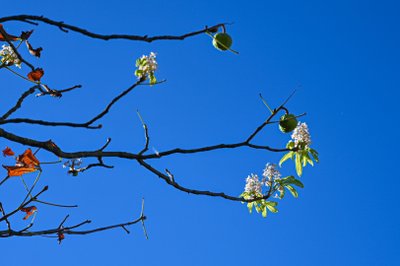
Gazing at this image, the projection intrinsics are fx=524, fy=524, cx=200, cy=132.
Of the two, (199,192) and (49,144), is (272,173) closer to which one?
(199,192)

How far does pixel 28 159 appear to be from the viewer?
8.54ft

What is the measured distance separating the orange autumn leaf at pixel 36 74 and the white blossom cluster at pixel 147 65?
22.1 inches

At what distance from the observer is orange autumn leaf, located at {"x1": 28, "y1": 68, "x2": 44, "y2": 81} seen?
9.13 feet

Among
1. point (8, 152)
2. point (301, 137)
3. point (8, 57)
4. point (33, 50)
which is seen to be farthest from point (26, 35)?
point (301, 137)

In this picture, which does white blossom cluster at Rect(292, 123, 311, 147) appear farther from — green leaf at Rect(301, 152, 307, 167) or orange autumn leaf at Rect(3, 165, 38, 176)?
orange autumn leaf at Rect(3, 165, 38, 176)

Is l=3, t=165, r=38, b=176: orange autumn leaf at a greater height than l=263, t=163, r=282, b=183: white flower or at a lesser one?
lesser

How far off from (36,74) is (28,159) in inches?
19.1

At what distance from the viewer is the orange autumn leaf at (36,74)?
278 centimetres

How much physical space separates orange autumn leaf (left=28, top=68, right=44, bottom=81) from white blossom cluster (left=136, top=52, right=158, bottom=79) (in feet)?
1.84

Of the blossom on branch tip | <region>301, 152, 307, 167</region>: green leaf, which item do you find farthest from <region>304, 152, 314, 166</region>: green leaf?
the blossom on branch tip

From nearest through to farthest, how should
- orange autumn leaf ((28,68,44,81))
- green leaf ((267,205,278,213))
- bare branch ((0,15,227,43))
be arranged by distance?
bare branch ((0,15,227,43)) < orange autumn leaf ((28,68,44,81)) < green leaf ((267,205,278,213))

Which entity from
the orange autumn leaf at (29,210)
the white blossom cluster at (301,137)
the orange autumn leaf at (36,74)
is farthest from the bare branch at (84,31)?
the white blossom cluster at (301,137)

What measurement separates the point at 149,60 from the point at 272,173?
175cm

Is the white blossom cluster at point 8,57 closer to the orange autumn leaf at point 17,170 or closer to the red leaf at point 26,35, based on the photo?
the red leaf at point 26,35
